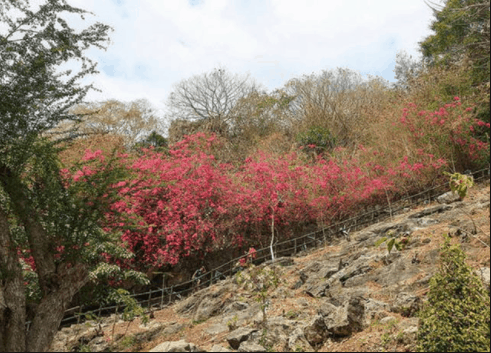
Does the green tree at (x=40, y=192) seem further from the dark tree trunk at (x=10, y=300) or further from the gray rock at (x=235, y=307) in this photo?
the gray rock at (x=235, y=307)

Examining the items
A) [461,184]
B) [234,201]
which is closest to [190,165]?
[234,201]

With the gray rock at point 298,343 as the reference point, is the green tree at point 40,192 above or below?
above

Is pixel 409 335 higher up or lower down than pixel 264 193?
lower down

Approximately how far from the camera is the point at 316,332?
567 cm

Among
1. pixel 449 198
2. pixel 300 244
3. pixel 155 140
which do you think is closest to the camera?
pixel 449 198

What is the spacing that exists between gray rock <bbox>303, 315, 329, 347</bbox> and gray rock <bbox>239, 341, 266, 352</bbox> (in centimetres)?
75

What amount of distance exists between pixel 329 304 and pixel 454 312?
83.8 inches

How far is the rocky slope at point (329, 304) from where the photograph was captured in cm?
554

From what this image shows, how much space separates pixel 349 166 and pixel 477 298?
11271 mm

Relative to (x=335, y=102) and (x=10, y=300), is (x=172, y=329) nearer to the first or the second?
(x=10, y=300)

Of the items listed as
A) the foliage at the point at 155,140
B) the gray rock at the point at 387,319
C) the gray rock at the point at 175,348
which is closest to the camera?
the gray rock at the point at 175,348

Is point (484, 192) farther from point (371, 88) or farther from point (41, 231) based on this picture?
point (371, 88)

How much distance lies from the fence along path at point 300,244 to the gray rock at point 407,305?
20.0 ft

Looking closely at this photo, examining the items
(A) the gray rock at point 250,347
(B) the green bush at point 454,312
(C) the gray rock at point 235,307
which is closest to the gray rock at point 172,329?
(C) the gray rock at point 235,307
